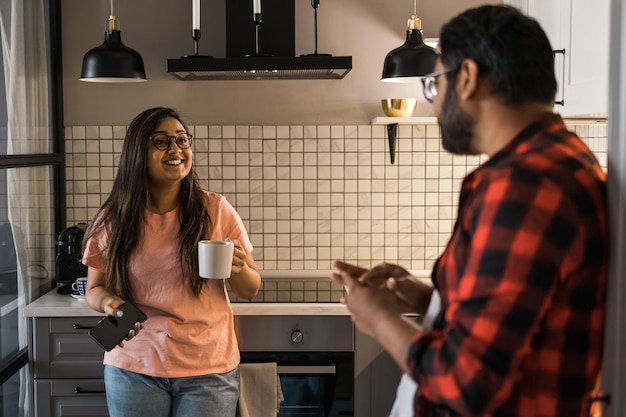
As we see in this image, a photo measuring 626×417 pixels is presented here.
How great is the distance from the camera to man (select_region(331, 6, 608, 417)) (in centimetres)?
102

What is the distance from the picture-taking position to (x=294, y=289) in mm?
3189

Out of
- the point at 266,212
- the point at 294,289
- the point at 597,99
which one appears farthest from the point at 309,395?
the point at 597,99

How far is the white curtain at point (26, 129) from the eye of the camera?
2.93 meters

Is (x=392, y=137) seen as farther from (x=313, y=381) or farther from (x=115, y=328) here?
(x=115, y=328)

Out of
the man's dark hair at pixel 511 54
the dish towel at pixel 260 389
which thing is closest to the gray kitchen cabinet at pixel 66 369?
the dish towel at pixel 260 389

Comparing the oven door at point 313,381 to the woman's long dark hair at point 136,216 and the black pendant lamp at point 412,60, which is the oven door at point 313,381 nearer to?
the woman's long dark hair at point 136,216

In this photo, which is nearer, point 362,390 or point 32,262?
point 362,390

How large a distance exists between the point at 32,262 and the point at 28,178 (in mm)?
334

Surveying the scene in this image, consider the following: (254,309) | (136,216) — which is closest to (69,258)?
(254,309)

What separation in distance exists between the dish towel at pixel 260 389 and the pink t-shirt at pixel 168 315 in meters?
0.46

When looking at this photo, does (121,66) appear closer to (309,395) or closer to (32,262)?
(32,262)

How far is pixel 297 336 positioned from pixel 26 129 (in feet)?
4.35

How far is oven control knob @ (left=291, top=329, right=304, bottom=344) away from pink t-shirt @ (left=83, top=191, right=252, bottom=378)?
53 centimetres

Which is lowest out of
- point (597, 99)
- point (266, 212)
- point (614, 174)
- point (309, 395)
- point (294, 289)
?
point (309, 395)
